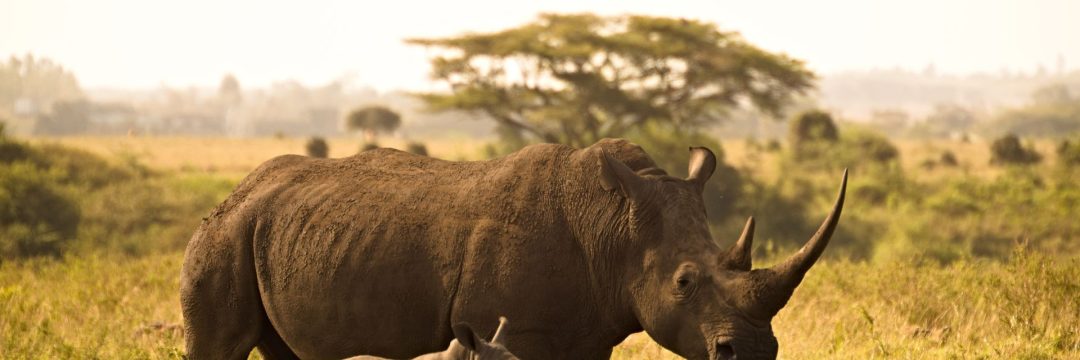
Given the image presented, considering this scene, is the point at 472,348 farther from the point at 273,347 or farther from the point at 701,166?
the point at 273,347

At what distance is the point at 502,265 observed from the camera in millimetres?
5969

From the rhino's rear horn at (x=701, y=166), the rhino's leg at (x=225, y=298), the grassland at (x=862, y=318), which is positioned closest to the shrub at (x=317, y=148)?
the grassland at (x=862, y=318)

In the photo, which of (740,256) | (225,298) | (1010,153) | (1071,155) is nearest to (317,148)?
(1010,153)

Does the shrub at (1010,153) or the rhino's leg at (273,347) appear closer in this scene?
the rhino's leg at (273,347)

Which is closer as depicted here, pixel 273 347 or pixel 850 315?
pixel 273 347

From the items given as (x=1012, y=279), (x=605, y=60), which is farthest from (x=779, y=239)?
(x=1012, y=279)

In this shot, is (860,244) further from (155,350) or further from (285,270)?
(285,270)

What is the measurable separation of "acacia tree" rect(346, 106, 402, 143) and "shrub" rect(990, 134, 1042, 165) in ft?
83.9

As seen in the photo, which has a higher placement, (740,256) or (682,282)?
(740,256)

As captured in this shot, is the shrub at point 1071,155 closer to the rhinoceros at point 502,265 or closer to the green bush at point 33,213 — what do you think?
the green bush at point 33,213

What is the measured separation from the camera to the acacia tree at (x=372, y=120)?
58.9 metres

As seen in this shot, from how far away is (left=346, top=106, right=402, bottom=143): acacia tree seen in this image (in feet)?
193

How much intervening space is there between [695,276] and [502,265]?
82 centimetres

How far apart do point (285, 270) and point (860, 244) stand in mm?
22879
